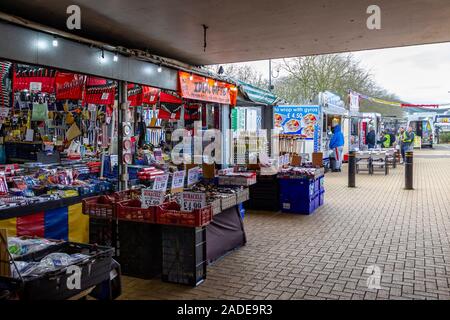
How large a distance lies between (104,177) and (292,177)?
11.8 feet

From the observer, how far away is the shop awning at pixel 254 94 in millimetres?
9777

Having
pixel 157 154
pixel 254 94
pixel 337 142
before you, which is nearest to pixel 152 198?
pixel 157 154

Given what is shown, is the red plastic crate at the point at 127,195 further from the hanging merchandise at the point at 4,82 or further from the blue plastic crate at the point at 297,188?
the blue plastic crate at the point at 297,188

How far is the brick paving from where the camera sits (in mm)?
4230

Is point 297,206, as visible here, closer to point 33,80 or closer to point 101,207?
point 101,207

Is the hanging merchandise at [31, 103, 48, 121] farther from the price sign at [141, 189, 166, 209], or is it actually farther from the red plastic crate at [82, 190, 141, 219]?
the price sign at [141, 189, 166, 209]

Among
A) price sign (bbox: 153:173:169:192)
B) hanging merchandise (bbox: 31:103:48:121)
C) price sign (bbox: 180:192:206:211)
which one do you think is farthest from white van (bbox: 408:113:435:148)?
price sign (bbox: 180:192:206:211)

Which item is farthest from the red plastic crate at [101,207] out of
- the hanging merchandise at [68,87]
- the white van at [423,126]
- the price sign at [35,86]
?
the white van at [423,126]

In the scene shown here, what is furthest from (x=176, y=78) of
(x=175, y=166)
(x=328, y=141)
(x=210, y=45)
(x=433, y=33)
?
(x=328, y=141)

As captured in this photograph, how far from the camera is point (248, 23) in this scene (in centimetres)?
530

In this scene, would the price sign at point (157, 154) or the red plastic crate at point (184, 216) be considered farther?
the price sign at point (157, 154)

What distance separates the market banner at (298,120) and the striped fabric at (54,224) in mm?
9354

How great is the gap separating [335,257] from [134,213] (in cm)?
269

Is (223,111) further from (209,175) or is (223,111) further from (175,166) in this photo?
(209,175)
